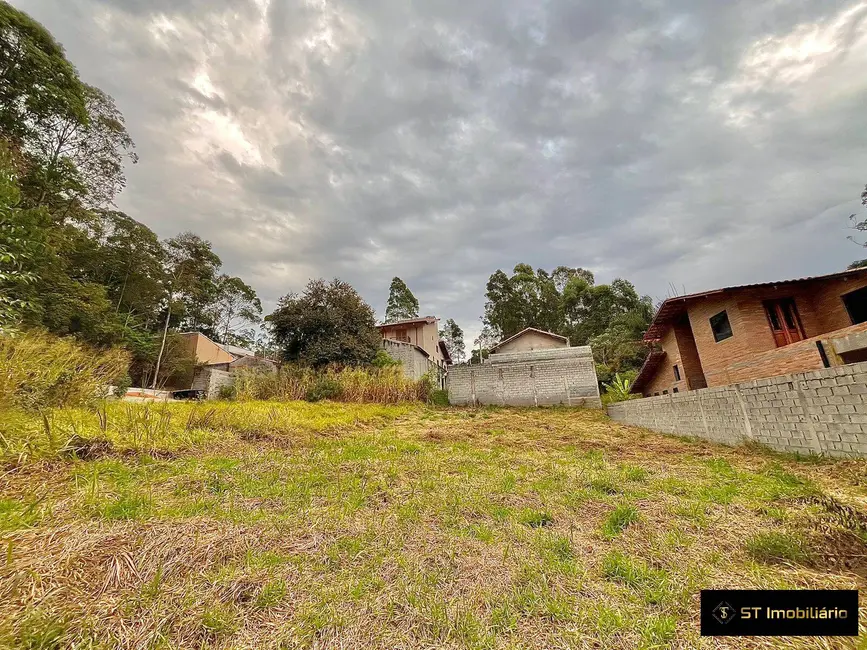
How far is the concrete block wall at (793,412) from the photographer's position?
12.1ft

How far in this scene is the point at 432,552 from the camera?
2.12 metres

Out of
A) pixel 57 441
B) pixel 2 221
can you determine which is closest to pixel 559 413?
pixel 57 441

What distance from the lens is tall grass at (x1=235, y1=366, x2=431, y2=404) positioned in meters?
12.1

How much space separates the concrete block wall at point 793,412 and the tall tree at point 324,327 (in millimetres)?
12776

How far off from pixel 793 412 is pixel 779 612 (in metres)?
4.55

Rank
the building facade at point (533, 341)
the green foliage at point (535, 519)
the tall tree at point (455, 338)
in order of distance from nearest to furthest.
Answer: the green foliage at point (535, 519) < the building facade at point (533, 341) < the tall tree at point (455, 338)

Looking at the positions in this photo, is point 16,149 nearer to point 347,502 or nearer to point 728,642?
point 347,502

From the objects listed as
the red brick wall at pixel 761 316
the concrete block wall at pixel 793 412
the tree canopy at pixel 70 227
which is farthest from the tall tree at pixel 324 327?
the red brick wall at pixel 761 316

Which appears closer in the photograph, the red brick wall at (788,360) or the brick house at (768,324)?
the red brick wall at (788,360)

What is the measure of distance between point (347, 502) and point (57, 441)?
9.68 ft

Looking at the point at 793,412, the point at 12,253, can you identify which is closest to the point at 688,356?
the point at 793,412

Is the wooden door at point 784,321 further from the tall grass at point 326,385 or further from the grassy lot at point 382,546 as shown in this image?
the tall grass at point 326,385

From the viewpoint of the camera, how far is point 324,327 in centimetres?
1550

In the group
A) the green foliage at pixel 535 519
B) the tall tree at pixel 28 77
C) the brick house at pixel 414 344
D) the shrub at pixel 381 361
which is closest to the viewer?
the green foliage at pixel 535 519
